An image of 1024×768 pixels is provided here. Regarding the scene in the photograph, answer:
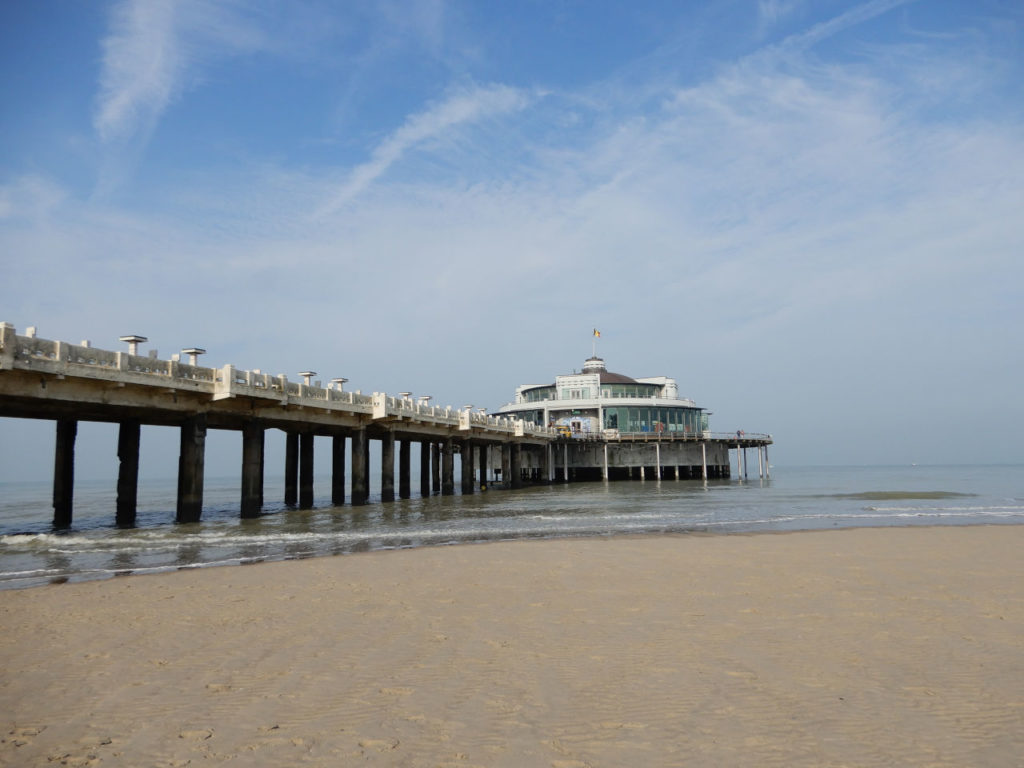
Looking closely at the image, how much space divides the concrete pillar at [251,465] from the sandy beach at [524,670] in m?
16.4

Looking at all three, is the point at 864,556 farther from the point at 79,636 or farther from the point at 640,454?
the point at 640,454

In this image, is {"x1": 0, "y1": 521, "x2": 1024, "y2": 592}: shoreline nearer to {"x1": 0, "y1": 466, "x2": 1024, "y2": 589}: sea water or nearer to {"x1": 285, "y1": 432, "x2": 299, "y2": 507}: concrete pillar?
{"x1": 0, "y1": 466, "x2": 1024, "y2": 589}: sea water

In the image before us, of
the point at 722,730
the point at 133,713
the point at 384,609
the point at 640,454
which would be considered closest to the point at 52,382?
the point at 384,609

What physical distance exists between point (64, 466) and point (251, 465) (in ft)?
24.3

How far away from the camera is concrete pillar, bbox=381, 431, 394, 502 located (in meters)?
39.0

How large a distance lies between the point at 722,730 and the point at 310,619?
224 inches

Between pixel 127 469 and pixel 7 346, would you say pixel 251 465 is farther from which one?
pixel 7 346

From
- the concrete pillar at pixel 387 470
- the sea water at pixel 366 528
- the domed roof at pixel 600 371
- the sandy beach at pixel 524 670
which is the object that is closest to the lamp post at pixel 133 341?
the sea water at pixel 366 528

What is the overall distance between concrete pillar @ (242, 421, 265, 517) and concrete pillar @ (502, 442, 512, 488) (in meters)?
32.5

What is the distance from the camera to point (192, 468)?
84.9ft

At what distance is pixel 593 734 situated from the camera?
511 centimetres

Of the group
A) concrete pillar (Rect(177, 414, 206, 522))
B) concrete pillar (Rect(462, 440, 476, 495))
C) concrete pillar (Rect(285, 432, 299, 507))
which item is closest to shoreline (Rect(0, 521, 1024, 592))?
concrete pillar (Rect(177, 414, 206, 522))

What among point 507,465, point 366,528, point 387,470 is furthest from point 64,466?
point 507,465

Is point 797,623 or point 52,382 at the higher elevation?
point 52,382
